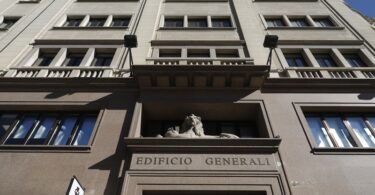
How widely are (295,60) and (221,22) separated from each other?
5.86 metres

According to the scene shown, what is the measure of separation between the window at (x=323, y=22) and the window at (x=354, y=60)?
3.44 m

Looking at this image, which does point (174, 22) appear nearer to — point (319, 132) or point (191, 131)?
point (191, 131)

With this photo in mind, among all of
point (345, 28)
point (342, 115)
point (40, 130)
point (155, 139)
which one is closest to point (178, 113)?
point (155, 139)

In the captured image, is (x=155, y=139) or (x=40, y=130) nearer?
(x=155, y=139)

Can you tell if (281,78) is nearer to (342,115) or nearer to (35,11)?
(342,115)

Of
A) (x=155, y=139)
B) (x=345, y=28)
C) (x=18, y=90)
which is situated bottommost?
(x=155, y=139)

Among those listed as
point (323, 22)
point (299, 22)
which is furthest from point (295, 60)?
point (323, 22)

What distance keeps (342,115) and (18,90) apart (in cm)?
1433

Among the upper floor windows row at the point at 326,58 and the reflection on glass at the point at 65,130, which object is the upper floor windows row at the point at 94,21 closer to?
the reflection on glass at the point at 65,130

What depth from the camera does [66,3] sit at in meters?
20.9

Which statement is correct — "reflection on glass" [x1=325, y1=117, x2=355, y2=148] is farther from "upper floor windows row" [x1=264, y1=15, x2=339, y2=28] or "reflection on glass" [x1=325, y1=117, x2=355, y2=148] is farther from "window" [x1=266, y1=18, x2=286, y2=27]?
"window" [x1=266, y1=18, x2=286, y2=27]

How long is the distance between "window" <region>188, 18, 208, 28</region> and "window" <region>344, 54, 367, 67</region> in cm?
862

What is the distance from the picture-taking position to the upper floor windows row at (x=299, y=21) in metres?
18.6

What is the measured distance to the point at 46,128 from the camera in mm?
11914
